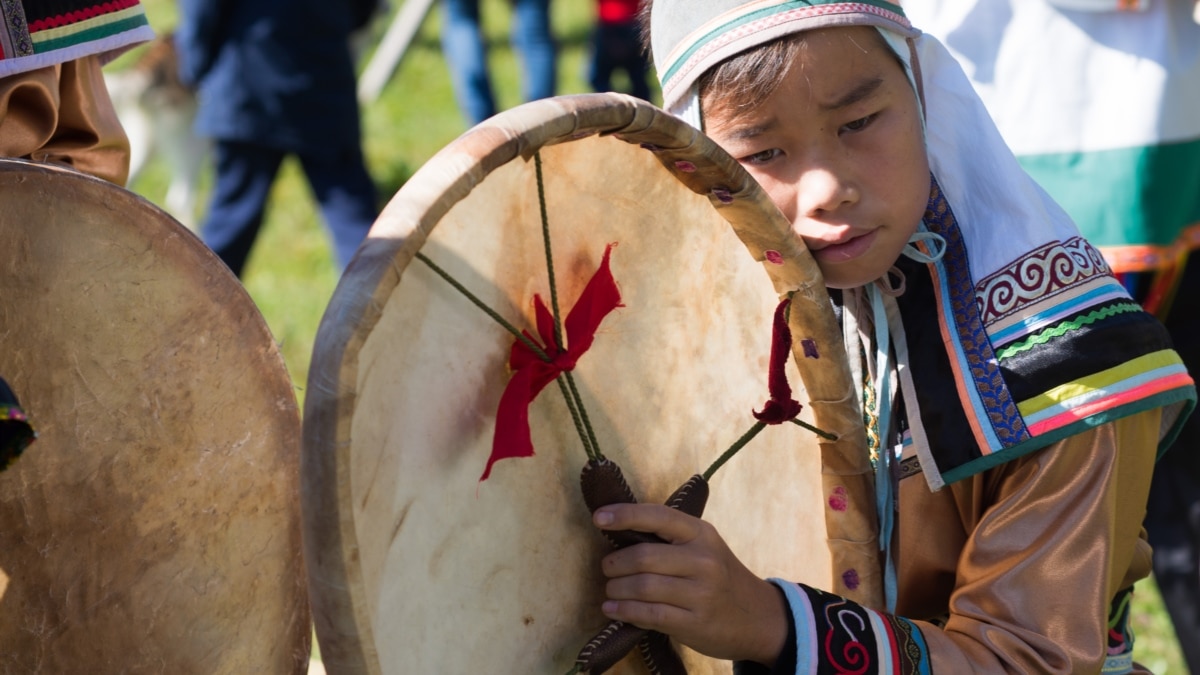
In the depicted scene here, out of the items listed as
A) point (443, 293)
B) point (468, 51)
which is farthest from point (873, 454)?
point (468, 51)

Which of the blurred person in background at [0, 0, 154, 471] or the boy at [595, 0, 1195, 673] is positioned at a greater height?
the blurred person in background at [0, 0, 154, 471]

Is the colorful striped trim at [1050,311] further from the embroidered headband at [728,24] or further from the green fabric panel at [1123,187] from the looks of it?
the green fabric panel at [1123,187]

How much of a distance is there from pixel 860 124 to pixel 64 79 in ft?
3.40

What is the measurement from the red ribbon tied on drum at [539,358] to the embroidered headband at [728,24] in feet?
0.89

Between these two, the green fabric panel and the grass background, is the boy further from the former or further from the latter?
the grass background

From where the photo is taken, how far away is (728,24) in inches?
61.2

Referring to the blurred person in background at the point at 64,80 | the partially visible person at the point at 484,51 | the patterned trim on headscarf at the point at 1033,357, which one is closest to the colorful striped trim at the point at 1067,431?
the patterned trim on headscarf at the point at 1033,357

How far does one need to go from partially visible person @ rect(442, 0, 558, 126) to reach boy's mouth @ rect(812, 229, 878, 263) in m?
5.34

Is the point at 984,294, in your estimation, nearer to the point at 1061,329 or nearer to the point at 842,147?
the point at 1061,329

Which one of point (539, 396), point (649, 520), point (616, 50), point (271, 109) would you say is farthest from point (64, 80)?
point (616, 50)

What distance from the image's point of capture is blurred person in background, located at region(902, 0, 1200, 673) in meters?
2.33

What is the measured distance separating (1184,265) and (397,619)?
1.77 m

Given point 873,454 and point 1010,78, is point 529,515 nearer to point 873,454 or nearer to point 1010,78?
point 873,454

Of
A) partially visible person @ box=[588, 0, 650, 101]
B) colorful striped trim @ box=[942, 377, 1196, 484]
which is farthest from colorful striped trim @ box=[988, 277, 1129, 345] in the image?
partially visible person @ box=[588, 0, 650, 101]
